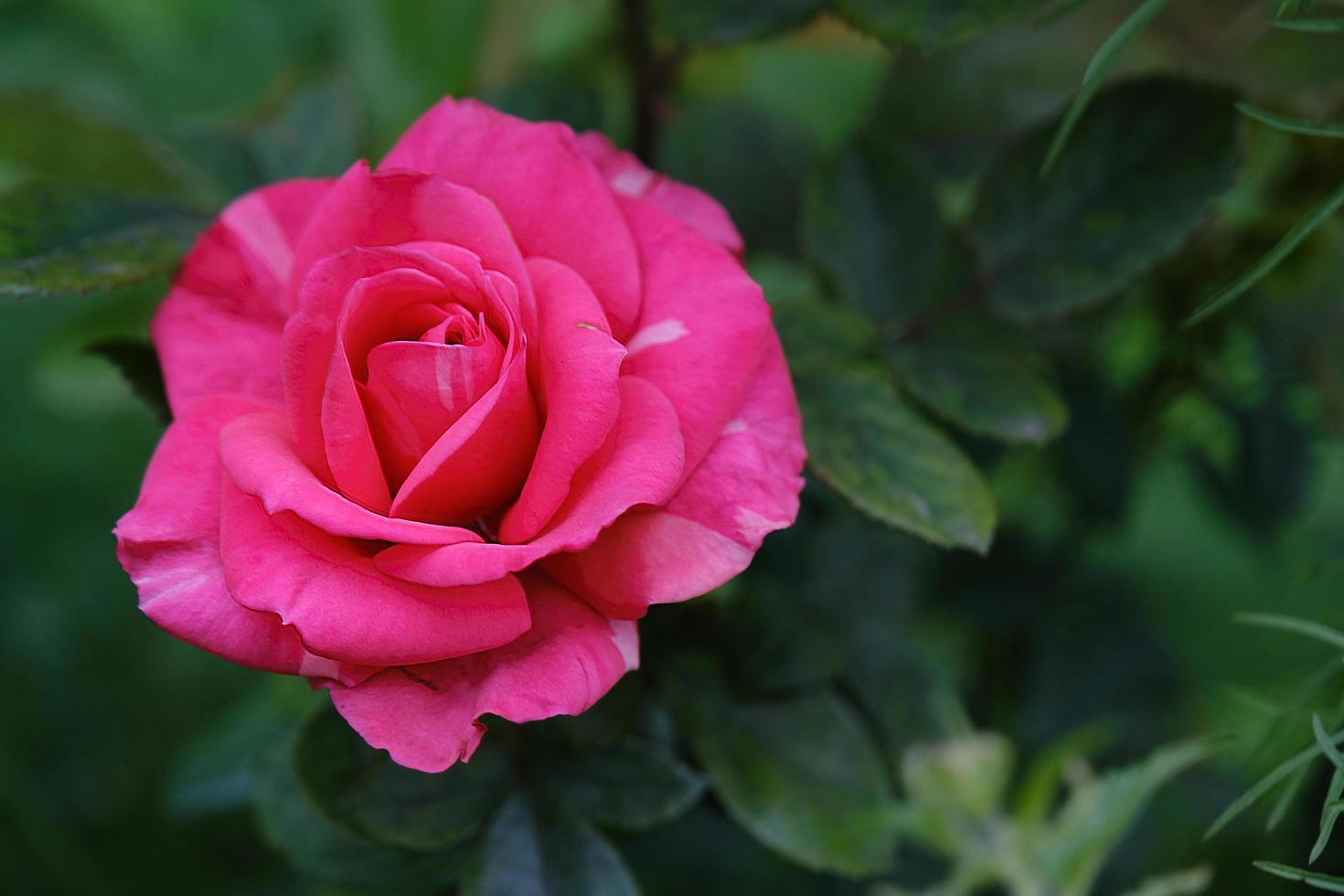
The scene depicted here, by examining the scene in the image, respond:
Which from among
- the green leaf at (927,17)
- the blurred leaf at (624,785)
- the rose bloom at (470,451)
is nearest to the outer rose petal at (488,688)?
the rose bloom at (470,451)

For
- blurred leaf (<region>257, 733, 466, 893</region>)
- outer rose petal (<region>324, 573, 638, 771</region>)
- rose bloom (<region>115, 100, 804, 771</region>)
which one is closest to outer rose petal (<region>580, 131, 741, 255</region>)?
rose bloom (<region>115, 100, 804, 771</region>)

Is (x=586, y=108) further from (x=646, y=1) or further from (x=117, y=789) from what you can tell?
(x=117, y=789)

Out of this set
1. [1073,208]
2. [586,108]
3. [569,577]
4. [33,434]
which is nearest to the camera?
[569,577]

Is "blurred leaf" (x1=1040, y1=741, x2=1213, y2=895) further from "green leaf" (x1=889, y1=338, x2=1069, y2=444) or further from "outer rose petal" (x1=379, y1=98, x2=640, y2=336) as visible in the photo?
"outer rose petal" (x1=379, y1=98, x2=640, y2=336)

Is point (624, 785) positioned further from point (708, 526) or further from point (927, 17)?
point (927, 17)

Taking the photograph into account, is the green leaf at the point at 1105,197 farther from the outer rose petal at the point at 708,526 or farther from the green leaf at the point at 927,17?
the outer rose petal at the point at 708,526

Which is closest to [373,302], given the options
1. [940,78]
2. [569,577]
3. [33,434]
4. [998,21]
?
[569,577]

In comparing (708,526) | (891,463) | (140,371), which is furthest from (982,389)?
(140,371)
